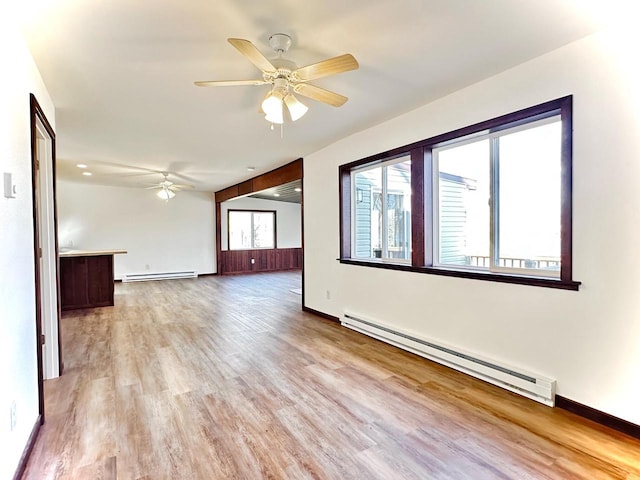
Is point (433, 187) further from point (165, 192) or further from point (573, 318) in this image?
point (165, 192)

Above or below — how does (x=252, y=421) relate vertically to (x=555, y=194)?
below

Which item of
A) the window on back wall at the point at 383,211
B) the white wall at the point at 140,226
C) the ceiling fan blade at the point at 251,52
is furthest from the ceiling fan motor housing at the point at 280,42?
the white wall at the point at 140,226

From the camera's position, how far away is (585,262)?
7.18 ft

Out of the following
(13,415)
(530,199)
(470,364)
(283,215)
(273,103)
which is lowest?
(470,364)

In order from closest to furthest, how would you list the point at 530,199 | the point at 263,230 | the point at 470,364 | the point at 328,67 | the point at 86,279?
the point at 328,67, the point at 530,199, the point at 470,364, the point at 86,279, the point at 263,230

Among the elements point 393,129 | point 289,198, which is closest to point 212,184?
point 289,198

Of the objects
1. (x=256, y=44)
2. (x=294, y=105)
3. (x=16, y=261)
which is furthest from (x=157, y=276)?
(x=256, y=44)

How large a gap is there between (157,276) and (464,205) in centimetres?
839

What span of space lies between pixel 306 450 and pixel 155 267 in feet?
27.9

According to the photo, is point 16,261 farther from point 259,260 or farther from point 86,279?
point 259,260

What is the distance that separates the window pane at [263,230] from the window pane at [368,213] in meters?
6.58

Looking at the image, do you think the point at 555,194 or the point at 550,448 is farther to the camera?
the point at 555,194

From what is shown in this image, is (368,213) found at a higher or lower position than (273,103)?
lower

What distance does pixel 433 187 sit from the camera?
11.1 ft
